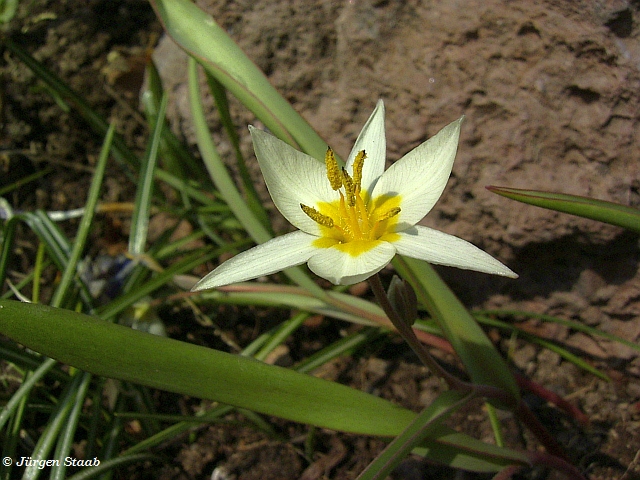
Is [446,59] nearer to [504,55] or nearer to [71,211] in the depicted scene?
[504,55]

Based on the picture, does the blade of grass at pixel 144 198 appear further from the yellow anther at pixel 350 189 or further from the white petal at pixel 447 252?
the white petal at pixel 447 252

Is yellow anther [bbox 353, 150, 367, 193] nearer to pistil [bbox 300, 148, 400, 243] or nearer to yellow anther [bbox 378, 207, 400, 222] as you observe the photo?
pistil [bbox 300, 148, 400, 243]

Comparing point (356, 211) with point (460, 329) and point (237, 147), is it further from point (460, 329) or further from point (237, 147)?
point (237, 147)

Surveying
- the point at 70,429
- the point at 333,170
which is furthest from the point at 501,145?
the point at 70,429

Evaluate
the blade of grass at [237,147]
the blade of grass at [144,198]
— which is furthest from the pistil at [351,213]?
the blade of grass at [237,147]

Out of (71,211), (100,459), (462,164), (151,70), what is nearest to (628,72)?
(462,164)

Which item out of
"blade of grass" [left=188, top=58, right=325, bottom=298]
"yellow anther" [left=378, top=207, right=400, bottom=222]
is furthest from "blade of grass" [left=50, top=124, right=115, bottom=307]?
"yellow anther" [left=378, top=207, right=400, bottom=222]
